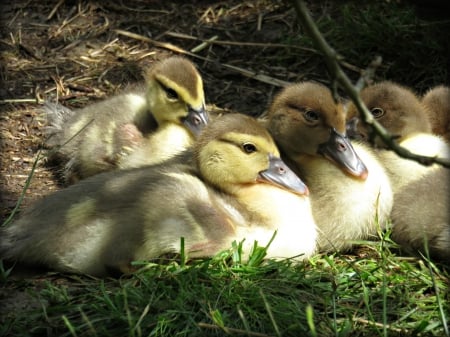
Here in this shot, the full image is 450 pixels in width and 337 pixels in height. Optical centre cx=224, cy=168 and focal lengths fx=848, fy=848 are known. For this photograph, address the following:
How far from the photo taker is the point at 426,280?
11.2ft

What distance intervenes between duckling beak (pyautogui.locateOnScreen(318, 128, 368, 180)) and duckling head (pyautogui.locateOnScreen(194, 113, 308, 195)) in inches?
8.4

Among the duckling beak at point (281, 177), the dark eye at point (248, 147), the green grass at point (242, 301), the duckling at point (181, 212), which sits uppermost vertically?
the dark eye at point (248, 147)

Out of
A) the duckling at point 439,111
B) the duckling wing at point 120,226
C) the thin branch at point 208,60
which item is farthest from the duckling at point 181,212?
the thin branch at point 208,60

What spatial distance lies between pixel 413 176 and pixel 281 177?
714 mm

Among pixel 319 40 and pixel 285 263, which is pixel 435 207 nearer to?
pixel 285 263

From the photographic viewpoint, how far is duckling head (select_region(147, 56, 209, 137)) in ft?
14.4

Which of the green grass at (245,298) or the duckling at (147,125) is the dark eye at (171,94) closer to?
the duckling at (147,125)

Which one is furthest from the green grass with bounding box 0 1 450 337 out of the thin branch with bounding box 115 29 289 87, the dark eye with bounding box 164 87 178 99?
the thin branch with bounding box 115 29 289 87

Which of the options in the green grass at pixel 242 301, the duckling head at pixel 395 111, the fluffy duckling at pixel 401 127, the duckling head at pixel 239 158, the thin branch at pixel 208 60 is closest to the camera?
the green grass at pixel 242 301

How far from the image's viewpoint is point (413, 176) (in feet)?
12.9

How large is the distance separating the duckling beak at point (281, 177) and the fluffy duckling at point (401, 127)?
0.60 m

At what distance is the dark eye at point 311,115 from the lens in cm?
375

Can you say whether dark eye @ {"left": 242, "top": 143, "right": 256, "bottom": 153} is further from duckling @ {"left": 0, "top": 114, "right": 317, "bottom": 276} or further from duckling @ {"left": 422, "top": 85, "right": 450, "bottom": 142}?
duckling @ {"left": 422, "top": 85, "right": 450, "bottom": 142}

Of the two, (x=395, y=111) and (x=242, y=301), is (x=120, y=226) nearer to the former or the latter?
(x=242, y=301)
